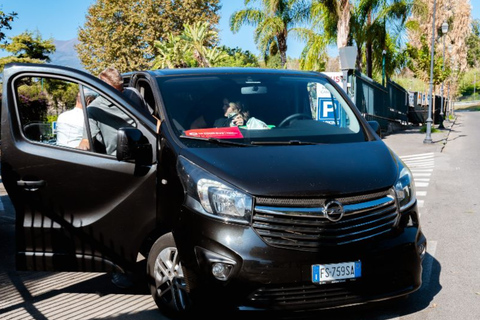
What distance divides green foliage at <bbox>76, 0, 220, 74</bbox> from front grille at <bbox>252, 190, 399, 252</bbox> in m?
42.7

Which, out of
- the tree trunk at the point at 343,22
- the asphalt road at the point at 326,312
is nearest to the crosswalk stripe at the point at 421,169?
the asphalt road at the point at 326,312

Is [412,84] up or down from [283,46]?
down

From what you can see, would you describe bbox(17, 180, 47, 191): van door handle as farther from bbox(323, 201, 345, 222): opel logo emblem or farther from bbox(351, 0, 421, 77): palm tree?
bbox(351, 0, 421, 77): palm tree

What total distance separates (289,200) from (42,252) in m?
2.01

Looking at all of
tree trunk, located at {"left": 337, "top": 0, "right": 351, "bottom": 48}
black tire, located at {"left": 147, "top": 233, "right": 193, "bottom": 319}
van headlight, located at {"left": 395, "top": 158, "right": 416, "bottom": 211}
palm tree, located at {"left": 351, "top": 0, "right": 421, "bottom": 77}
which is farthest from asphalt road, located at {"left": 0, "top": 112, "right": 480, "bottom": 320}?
palm tree, located at {"left": 351, "top": 0, "right": 421, "bottom": 77}

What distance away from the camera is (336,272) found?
375cm

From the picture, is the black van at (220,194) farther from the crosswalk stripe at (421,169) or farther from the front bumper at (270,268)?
the crosswalk stripe at (421,169)

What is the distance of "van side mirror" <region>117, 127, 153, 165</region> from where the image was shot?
427 centimetres

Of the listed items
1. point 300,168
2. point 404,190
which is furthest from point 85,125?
point 404,190

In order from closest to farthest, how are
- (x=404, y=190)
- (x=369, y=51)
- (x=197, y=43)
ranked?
1. (x=404, y=190)
2. (x=369, y=51)
3. (x=197, y=43)

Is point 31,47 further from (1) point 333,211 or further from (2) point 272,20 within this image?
(1) point 333,211

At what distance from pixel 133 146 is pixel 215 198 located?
0.88m

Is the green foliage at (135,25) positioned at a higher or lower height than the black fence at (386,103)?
higher

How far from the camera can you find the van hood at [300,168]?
378cm
